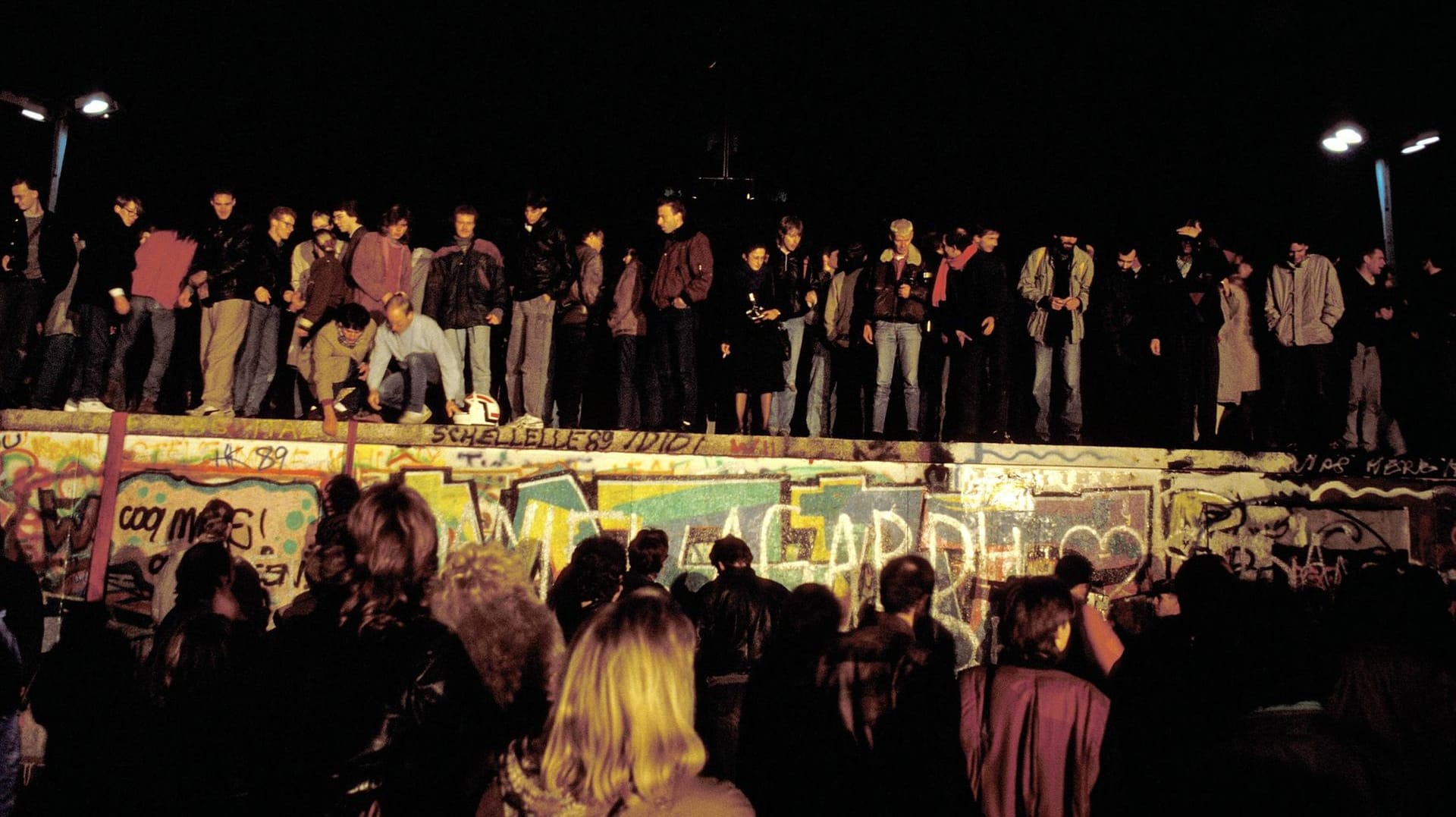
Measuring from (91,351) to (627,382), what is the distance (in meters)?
5.13

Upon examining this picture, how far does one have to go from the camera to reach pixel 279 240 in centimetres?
1054

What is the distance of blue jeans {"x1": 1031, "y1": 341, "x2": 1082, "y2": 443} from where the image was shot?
36.8 feet

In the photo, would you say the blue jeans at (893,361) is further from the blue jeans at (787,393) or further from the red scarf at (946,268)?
the blue jeans at (787,393)

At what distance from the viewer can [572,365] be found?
426 inches

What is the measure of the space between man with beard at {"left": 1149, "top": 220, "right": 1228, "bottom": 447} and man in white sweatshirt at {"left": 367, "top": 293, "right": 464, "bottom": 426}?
766 centimetres

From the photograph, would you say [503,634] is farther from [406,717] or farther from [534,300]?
[534,300]

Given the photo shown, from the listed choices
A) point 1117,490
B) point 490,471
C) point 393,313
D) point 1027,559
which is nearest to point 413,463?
point 490,471

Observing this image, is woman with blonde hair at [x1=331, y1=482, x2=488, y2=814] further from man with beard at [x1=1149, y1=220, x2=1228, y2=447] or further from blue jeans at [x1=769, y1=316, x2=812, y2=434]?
man with beard at [x1=1149, y1=220, x2=1228, y2=447]

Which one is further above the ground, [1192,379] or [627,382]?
[1192,379]

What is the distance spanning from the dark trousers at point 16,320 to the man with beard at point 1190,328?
1175cm

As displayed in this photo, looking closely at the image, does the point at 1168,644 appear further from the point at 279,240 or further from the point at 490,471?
the point at 279,240

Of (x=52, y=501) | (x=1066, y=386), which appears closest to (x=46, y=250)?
(x=52, y=501)

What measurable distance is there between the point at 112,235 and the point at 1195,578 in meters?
9.90

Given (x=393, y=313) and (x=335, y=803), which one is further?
(x=393, y=313)
